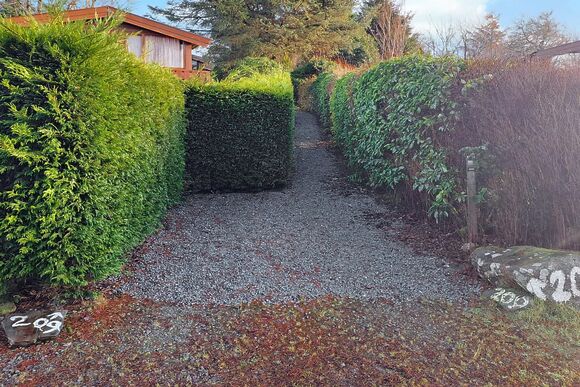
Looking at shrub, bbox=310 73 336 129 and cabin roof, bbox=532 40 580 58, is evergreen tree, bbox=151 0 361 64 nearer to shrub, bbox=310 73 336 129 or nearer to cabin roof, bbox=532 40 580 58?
shrub, bbox=310 73 336 129

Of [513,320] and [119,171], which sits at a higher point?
[119,171]

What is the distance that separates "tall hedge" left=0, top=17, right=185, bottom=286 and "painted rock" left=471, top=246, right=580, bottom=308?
3392 mm

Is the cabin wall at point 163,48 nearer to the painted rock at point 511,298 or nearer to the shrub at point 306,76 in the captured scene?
the shrub at point 306,76

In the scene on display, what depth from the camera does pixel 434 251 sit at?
4445mm

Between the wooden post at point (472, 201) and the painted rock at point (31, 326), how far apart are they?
155 inches

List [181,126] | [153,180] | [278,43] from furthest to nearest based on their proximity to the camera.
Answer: [278,43], [181,126], [153,180]

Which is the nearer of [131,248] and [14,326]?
[14,326]

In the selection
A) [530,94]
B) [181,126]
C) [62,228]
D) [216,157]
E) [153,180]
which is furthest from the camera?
[216,157]

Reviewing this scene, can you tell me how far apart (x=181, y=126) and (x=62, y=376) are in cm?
424

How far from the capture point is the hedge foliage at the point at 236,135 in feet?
21.3

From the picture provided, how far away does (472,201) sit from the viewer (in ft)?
13.6

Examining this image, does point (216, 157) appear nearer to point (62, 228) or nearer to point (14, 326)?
point (62, 228)

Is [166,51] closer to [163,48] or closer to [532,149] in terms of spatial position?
[163,48]

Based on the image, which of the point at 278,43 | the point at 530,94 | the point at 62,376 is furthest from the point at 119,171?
the point at 278,43
